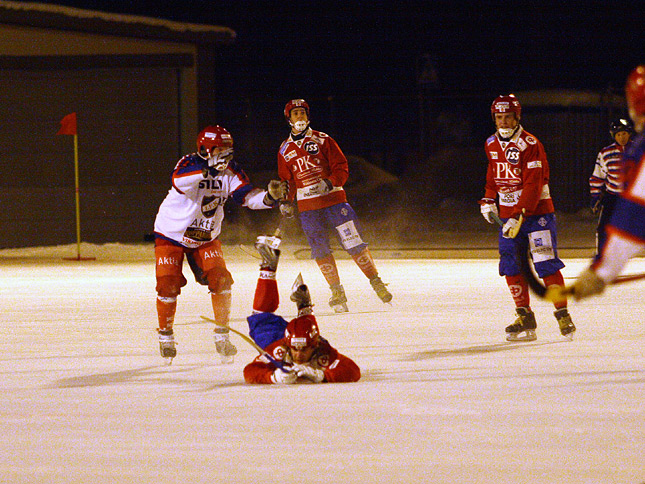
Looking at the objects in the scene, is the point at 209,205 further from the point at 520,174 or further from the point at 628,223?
the point at 628,223

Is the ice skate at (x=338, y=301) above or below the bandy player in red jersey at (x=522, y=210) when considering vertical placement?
below

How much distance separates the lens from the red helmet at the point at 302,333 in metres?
6.67

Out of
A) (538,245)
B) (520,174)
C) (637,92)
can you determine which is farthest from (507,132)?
(637,92)

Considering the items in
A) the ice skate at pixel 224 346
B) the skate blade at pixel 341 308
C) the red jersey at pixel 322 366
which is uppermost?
the red jersey at pixel 322 366

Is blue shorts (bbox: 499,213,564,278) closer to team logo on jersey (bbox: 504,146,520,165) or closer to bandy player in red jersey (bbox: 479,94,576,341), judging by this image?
bandy player in red jersey (bbox: 479,94,576,341)

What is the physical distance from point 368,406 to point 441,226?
16668 millimetres

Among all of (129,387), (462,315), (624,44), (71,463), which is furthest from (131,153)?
(624,44)

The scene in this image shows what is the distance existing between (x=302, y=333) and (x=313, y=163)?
437 centimetres

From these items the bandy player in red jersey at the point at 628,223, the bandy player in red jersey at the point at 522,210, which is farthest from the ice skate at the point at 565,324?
the bandy player in red jersey at the point at 628,223

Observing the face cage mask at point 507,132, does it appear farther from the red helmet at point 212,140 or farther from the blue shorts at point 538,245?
the red helmet at point 212,140

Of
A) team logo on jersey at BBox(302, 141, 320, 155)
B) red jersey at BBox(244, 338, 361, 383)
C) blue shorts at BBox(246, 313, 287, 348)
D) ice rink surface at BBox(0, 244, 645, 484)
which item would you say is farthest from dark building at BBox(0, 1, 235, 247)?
red jersey at BBox(244, 338, 361, 383)

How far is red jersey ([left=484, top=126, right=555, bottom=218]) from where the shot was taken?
28.5 ft

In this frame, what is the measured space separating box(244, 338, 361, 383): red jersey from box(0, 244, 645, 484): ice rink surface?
10cm

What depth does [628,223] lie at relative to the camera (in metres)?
3.25
